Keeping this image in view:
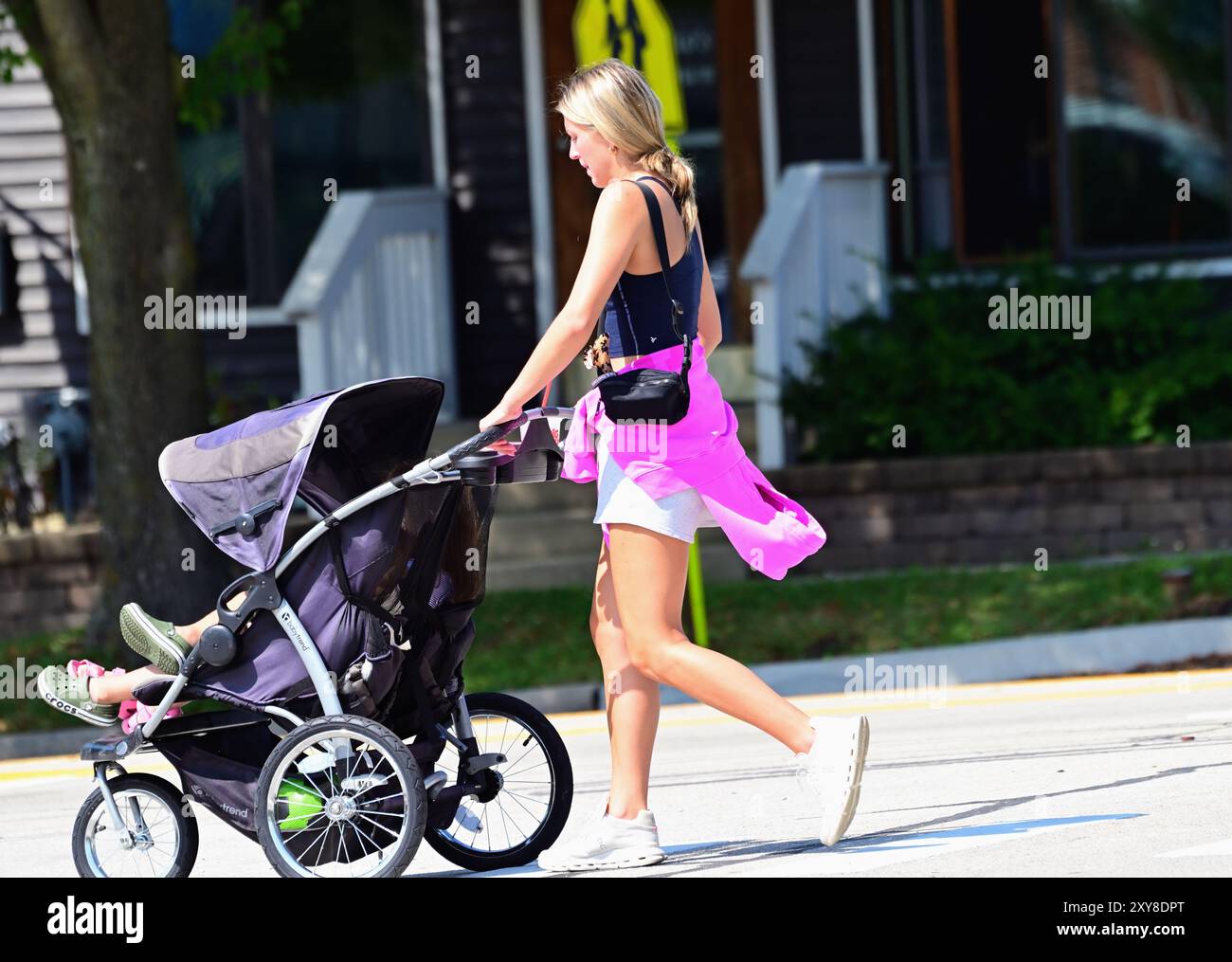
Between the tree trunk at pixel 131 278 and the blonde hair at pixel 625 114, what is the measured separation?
5625mm

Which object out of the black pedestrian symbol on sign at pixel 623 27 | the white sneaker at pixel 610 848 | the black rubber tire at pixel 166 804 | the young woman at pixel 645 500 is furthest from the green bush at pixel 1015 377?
the black rubber tire at pixel 166 804

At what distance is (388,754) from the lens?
516cm

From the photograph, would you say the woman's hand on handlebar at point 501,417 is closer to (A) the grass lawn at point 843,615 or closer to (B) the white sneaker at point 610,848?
(B) the white sneaker at point 610,848

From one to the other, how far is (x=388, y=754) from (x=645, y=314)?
139 cm

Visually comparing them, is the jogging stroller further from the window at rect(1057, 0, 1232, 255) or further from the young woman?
the window at rect(1057, 0, 1232, 255)

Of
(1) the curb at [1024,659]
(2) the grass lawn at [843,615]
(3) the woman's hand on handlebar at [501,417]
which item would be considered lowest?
(1) the curb at [1024,659]

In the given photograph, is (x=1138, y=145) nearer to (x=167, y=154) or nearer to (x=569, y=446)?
(x=167, y=154)

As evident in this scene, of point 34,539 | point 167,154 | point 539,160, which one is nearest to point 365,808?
point 167,154

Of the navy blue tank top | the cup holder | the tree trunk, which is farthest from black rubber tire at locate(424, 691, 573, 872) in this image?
the tree trunk

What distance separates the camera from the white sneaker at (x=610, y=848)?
5.44 meters

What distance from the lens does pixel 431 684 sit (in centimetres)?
552

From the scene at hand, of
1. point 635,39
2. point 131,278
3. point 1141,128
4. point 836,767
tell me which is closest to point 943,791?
point 836,767

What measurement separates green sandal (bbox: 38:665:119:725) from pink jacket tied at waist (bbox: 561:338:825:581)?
1.50m
